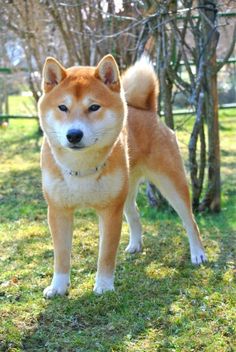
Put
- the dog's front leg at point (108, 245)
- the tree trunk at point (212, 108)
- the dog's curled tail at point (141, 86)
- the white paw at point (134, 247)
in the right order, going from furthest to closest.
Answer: the tree trunk at point (212, 108), the white paw at point (134, 247), the dog's curled tail at point (141, 86), the dog's front leg at point (108, 245)

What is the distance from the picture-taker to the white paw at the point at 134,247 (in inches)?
188

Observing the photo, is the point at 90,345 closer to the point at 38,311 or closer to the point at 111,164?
the point at 38,311

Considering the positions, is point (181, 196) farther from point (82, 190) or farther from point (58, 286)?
point (58, 286)

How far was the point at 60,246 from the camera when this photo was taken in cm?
376

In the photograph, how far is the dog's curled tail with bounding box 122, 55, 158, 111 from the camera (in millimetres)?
4613

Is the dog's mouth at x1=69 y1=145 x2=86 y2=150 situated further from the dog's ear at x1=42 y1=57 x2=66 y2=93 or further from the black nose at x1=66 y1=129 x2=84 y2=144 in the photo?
the dog's ear at x1=42 y1=57 x2=66 y2=93

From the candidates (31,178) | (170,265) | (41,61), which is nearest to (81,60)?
(41,61)

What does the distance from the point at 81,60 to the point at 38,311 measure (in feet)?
20.3

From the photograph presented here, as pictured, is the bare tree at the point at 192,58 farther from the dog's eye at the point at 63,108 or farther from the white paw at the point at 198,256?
the dog's eye at the point at 63,108

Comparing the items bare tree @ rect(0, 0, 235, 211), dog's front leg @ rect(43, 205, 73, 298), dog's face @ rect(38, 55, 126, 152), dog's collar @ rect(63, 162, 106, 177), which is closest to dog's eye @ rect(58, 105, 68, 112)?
dog's face @ rect(38, 55, 126, 152)

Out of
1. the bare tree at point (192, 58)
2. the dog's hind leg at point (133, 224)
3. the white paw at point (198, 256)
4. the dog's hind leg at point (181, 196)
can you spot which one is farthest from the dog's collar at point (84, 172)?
the bare tree at point (192, 58)

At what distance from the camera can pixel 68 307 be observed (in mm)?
3516

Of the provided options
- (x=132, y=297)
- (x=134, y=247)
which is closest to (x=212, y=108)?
(x=134, y=247)

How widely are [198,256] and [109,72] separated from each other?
163 centimetres
